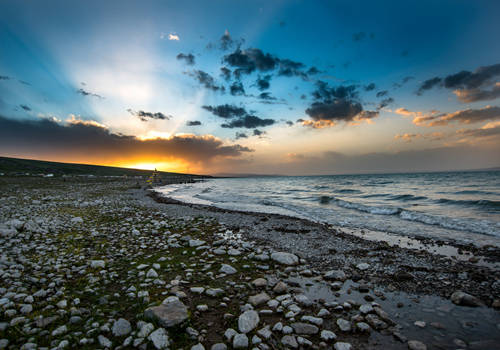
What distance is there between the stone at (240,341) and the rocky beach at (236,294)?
0.02m

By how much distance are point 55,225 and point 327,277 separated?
42.7 ft

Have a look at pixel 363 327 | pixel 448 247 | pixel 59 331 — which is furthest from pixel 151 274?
pixel 448 247

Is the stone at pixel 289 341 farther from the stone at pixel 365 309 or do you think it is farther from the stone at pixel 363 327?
the stone at pixel 365 309

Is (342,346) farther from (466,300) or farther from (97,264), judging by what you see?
(97,264)

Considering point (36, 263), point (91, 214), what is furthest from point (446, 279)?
point (91, 214)

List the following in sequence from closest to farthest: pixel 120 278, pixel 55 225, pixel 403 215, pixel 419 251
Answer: pixel 120 278 < pixel 419 251 < pixel 55 225 < pixel 403 215

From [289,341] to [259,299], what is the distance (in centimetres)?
136

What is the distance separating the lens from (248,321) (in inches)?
157

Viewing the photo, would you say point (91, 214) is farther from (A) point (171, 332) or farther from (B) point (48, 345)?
(A) point (171, 332)

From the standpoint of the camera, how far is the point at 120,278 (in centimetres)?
577

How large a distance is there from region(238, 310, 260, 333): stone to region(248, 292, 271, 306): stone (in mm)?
515

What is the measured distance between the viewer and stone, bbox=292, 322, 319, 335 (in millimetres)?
3814

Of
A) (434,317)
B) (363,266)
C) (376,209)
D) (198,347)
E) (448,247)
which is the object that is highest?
(198,347)

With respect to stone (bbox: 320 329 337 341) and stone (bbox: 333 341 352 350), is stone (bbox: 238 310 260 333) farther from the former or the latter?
stone (bbox: 333 341 352 350)
